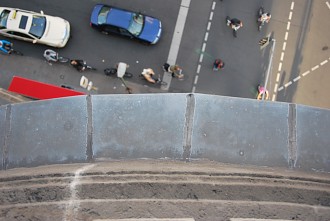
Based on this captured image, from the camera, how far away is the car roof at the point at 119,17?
2269 cm

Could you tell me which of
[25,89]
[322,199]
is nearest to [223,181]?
[322,199]

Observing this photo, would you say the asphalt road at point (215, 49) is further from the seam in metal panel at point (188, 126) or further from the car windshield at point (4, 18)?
the seam in metal panel at point (188, 126)

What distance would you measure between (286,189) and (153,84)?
15.3 meters

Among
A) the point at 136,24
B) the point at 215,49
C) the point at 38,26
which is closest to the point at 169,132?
the point at 136,24

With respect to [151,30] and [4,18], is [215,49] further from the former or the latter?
[4,18]

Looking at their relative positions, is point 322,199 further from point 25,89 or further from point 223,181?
point 25,89

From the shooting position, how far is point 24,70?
22953 millimetres

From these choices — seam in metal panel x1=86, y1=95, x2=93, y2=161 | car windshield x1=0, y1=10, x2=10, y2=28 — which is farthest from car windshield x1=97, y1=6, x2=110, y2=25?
seam in metal panel x1=86, y1=95, x2=93, y2=161

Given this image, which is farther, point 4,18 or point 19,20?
point 4,18

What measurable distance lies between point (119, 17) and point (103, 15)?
3.14 feet

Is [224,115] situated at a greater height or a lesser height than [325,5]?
lesser

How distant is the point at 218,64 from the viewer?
74.3 feet

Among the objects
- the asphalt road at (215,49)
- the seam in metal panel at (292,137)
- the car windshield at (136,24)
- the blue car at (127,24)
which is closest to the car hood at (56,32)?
the asphalt road at (215,49)

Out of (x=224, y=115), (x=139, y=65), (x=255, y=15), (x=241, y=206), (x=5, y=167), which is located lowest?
(x=5, y=167)
